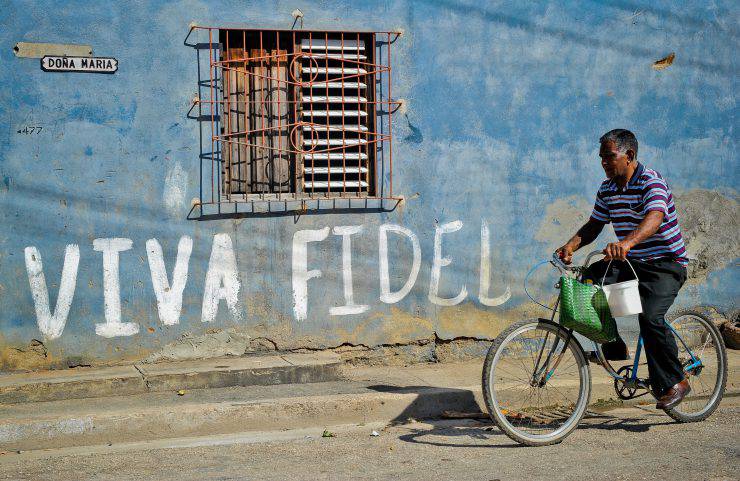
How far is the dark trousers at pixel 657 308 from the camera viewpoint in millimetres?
→ 5223

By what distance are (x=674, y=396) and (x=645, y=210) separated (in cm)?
114

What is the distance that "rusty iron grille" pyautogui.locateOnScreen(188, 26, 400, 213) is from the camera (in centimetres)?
687

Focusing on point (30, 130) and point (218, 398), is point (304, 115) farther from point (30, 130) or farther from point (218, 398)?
point (218, 398)

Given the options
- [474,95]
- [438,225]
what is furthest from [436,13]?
[438,225]

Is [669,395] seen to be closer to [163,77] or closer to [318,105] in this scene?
[318,105]

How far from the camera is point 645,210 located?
17.0 ft

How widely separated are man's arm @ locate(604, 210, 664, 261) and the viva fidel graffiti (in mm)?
2313

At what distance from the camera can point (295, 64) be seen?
6.96m

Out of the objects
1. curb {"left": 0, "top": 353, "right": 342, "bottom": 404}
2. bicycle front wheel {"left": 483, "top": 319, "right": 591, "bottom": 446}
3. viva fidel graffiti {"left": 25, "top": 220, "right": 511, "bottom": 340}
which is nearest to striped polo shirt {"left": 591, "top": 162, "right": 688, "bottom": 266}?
bicycle front wheel {"left": 483, "top": 319, "right": 591, "bottom": 446}

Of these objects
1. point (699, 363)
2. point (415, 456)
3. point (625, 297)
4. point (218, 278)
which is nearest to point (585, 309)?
point (625, 297)

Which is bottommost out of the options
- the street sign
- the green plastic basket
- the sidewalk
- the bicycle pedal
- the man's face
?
the sidewalk

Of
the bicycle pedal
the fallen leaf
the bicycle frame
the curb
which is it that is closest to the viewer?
the bicycle frame

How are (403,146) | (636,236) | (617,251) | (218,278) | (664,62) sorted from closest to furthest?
(617,251) → (636,236) → (218,278) → (403,146) → (664,62)

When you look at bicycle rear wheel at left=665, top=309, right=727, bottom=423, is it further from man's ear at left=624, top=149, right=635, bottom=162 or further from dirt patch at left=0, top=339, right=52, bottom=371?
dirt patch at left=0, top=339, right=52, bottom=371
